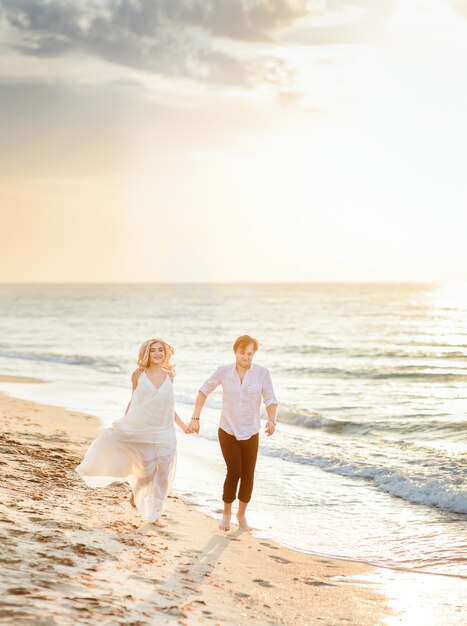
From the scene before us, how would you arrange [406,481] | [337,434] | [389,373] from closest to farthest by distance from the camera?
[406,481] < [337,434] < [389,373]

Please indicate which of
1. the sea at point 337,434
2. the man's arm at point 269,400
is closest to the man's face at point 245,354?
the man's arm at point 269,400

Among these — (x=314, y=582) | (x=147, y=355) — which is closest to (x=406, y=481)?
(x=314, y=582)

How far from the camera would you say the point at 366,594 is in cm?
632

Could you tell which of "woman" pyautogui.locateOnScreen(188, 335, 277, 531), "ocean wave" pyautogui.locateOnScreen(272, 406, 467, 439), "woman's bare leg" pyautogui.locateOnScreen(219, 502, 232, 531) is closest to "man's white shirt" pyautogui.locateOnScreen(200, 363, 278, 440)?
"woman" pyautogui.locateOnScreen(188, 335, 277, 531)

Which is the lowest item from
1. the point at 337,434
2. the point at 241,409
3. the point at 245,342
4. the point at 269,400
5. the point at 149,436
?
the point at 337,434

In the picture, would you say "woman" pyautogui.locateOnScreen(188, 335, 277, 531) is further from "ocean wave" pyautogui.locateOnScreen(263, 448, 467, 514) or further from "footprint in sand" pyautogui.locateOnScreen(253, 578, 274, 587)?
"ocean wave" pyautogui.locateOnScreen(263, 448, 467, 514)

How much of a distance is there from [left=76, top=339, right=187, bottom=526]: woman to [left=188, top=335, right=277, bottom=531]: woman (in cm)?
47

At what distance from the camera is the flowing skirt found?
23.7 feet

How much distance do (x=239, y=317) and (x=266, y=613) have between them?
7532cm

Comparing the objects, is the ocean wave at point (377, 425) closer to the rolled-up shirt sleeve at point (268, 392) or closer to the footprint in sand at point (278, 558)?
the rolled-up shirt sleeve at point (268, 392)

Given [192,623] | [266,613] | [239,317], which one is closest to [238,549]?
[266,613]

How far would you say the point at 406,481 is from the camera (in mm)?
11586

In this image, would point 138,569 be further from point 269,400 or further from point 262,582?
point 269,400

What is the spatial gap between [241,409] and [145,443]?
1146mm
